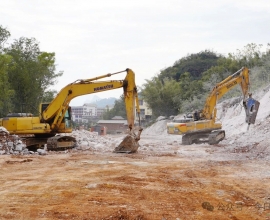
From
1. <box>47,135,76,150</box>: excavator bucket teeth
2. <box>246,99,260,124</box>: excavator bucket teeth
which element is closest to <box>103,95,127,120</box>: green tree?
<box>246,99,260,124</box>: excavator bucket teeth

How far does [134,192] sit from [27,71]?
3075 centimetres

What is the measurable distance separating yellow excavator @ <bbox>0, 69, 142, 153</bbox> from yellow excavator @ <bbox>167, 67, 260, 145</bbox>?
671cm

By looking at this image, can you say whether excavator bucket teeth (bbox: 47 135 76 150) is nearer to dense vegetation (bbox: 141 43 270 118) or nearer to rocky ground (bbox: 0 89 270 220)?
rocky ground (bbox: 0 89 270 220)

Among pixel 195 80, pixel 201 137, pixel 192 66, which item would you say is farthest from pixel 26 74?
pixel 192 66

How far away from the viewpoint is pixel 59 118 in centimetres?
1708

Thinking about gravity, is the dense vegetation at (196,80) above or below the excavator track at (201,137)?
above

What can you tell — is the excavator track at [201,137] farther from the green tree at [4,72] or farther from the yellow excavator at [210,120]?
the green tree at [4,72]

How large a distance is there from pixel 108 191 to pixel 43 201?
1301 millimetres

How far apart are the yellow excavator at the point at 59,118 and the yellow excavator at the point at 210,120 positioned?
22.0ft

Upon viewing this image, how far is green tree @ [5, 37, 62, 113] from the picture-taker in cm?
3591

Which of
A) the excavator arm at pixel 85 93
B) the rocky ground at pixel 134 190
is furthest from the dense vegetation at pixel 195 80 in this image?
the rocky ground at pixel 134 190

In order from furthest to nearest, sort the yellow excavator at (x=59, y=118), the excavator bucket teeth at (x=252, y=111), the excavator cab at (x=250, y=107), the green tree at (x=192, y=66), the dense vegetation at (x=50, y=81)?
the green tree at (x=192, y=66), the dense vegetation at (x=50, y=81), the excavator bucket teeth at (x=252, y=111), the excavator cab at (x=250, y=107), the yellow excavator at (x=59, y=118)

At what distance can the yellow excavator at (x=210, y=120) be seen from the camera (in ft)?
67.1

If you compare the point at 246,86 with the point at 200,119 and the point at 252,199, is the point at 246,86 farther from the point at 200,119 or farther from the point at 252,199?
the point at 252,199
